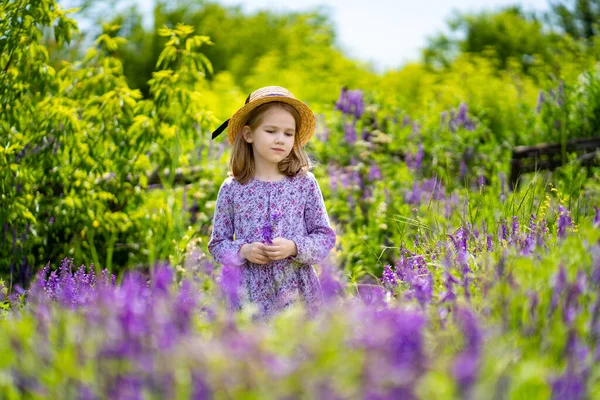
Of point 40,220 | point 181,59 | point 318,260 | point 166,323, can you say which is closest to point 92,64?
point 181,59

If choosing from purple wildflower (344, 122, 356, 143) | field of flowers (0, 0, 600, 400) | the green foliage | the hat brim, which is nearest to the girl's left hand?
field of flowers (0, 0, 600, 400)

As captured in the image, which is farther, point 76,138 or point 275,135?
point 76,138

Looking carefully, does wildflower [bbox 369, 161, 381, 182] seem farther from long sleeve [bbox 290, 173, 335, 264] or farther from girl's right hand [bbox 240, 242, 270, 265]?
girl's right hand [bbox 240, 242, 270, 265]

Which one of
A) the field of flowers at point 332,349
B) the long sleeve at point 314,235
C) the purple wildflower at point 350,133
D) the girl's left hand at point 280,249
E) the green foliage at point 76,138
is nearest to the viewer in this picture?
the field of flowers at point 332,349

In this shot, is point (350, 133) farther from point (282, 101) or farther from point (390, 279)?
point (390, 279)

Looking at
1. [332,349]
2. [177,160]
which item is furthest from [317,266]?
[332,349]

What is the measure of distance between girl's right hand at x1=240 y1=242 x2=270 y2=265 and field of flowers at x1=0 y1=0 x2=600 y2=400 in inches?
5.0

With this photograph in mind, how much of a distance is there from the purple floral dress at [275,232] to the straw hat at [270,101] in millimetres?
268

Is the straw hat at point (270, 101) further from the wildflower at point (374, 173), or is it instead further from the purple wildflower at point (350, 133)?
the purple wildflower at point (350, 133)

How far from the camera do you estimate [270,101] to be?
10.5ft

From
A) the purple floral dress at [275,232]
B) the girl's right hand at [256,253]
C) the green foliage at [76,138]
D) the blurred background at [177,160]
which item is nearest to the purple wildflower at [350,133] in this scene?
the blurred background at [177,160]

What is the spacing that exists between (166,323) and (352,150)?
4.64m

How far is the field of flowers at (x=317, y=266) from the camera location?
133 cm

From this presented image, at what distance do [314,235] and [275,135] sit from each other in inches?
18.7
